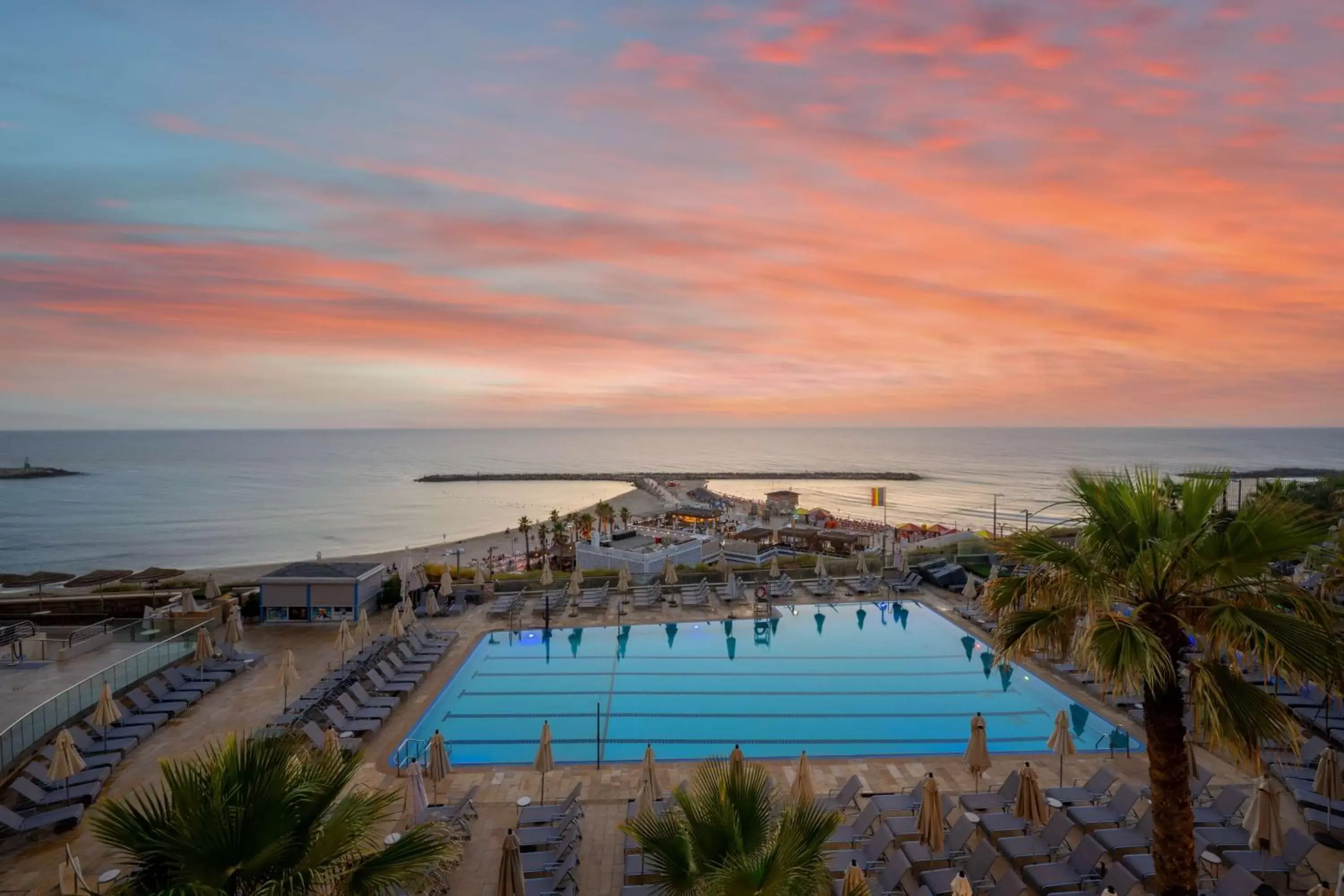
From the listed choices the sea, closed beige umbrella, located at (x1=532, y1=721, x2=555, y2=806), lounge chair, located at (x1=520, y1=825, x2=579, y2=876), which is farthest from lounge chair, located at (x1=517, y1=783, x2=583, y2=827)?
the sea

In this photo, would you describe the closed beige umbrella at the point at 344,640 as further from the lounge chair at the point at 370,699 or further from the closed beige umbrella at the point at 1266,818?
the closed beige umbrella at the point at 1266,818

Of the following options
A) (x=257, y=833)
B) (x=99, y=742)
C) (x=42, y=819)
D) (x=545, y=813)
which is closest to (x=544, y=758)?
(x=545, y=813)

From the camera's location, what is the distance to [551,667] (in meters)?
16.7

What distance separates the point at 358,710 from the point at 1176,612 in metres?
12.8

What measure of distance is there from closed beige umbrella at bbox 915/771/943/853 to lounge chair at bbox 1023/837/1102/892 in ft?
3.02

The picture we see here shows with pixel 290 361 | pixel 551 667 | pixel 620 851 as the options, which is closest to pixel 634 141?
pixel 551 667

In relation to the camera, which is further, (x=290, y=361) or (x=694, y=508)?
(x=290, y=361)

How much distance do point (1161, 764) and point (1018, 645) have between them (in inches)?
51.4

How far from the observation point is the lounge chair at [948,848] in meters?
7.59

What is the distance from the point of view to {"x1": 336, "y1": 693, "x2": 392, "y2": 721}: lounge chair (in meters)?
12.3

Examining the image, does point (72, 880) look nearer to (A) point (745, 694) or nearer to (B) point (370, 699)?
(B) point (370, 699)

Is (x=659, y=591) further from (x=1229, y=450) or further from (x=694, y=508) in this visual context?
(x=1229, y=450)

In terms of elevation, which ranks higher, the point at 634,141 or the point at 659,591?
the point at 634,141

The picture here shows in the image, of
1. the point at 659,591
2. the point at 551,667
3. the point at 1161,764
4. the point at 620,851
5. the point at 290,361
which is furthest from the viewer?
the point at 290,361
